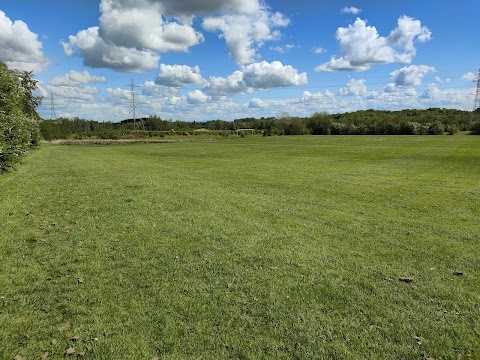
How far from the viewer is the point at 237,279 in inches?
231

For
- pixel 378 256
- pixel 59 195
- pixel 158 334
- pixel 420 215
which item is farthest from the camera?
pixel 59 195

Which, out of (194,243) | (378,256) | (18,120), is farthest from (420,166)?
(18,120)

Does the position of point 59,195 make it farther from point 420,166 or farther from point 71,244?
point 420,166

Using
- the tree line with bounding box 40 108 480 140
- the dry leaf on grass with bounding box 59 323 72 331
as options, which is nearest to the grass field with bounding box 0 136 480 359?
the dry leaf on grass with bounding box 59 323 72 331

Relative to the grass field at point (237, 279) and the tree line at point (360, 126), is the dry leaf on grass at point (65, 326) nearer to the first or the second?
the grass field at point (237, 279)

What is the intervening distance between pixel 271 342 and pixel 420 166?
2342cm

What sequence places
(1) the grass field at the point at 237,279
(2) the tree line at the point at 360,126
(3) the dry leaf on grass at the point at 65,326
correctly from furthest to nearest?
1. (2) the tree line at the point at 360,126
2. (3) the dry leaf on grass at the point at 65,326
3. (1) the grass field at the point at 237,279

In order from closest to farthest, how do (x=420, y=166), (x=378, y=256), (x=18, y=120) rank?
1. (x=378, y=256)
2. (x=18, y=120)
3. (x=420, y=166)

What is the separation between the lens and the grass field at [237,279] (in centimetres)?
424

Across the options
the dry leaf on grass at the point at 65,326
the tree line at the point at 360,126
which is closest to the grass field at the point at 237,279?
the dry leaf on grass at the point at 65,326

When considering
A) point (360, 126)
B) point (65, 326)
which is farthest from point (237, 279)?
point (360, 126)

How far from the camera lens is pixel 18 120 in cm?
1692

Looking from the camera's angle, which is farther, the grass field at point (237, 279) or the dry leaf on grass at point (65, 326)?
the dry leaf on grass at point (65, 326)

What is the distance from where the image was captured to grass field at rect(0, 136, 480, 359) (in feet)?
13.9
